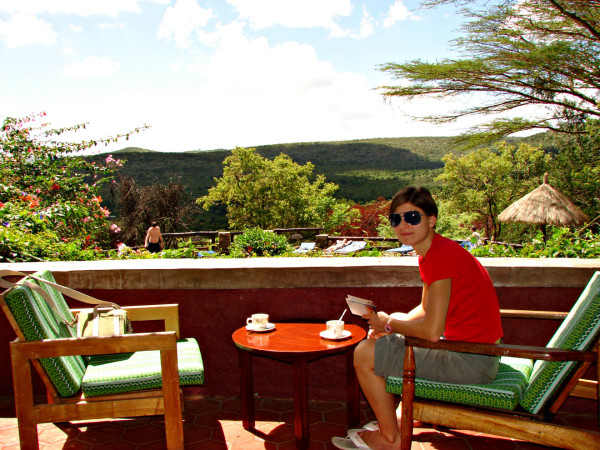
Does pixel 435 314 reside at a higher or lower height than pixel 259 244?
higher

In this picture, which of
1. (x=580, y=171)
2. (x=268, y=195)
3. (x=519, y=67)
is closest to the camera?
(x=519, y=67)

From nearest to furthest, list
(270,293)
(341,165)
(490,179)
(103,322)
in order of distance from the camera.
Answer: (103,322) < (270,293) < (490,179) < (341,165)

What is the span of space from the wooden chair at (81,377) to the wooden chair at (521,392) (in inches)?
38.5

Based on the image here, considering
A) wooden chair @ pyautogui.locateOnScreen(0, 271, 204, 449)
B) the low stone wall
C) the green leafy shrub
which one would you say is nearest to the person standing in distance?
the green leafy shrub

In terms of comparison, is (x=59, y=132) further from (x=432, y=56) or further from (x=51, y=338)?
(x=432, y=56)

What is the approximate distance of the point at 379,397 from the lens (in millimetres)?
2160

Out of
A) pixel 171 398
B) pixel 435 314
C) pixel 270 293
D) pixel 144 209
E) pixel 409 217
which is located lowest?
pixel 144 209

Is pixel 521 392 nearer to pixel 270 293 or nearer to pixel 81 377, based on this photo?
pixel 270 293

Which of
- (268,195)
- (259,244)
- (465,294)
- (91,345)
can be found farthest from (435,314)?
(268,195)

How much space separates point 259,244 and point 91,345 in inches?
138

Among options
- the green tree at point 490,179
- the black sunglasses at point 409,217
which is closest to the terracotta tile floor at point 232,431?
the black sunglasses at point 409,217

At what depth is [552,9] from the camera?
346 inches

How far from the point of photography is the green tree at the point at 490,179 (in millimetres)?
25031

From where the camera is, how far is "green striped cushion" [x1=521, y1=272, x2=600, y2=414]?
185cm
